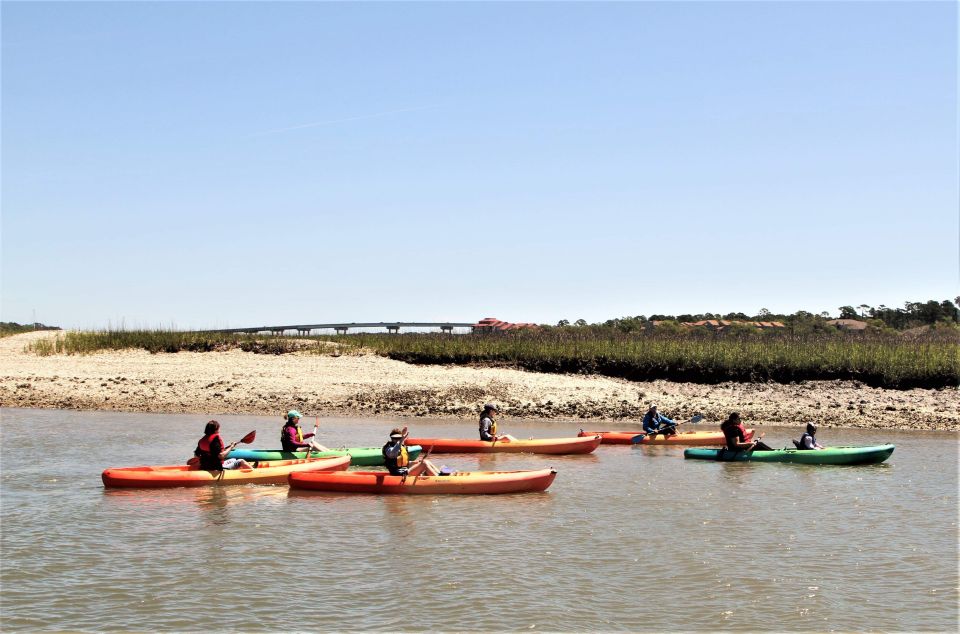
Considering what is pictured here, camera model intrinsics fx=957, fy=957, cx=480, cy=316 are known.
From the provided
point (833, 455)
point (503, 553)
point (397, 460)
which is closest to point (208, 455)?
point (397, 460)

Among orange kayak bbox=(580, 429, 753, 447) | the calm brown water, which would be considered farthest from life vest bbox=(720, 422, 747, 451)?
orange kayak bbox=(580, 429, 753, 447)

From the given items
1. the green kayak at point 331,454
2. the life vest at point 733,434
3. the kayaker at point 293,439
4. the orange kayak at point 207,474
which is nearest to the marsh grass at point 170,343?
the green kayak at point 331,454

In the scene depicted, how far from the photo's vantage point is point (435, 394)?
88.6 feet

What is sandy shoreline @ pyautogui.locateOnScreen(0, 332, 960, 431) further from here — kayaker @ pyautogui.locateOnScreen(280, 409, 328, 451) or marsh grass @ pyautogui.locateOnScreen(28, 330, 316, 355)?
kayaker @ pyautogui.locateOnScreen(280, 409, 328, 451)

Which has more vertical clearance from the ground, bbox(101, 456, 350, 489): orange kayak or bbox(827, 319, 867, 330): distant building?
bbox(827, 319, 867, 330): distant building

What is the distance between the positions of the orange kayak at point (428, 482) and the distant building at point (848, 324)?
41.1 metres

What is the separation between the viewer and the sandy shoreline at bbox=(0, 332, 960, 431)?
83.0 ft

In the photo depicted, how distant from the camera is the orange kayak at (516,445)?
63.8 ft

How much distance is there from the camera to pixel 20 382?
29016 mm

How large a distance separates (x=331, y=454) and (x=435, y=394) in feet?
31.7

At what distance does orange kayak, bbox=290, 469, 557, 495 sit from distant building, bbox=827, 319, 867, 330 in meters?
41.1

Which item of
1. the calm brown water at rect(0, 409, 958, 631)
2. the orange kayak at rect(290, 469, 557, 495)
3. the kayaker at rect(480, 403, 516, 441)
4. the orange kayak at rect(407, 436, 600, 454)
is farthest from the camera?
the kayaker at rect(480, 403, 516, 441)

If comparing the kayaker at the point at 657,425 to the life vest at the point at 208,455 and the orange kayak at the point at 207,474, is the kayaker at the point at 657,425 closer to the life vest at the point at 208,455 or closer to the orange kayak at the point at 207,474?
the orange kayak at the point at 207,474

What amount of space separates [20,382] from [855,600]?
86.1 feet
